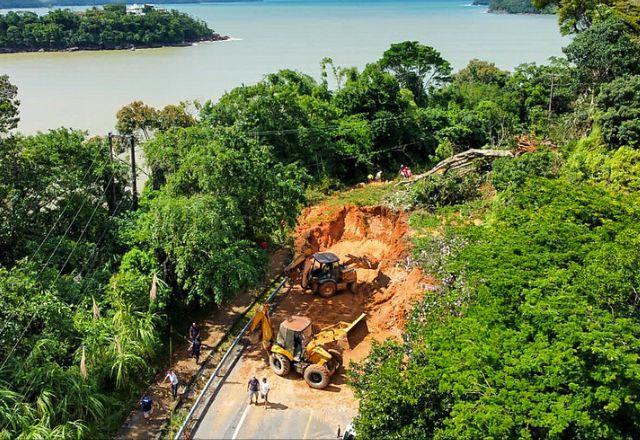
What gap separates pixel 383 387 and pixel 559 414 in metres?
3.44

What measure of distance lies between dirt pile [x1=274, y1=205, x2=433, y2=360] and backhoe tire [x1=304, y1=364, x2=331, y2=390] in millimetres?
1681

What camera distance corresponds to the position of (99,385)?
14555 mm

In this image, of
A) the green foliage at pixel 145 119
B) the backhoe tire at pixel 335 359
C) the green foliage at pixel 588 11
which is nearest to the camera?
the backhoe tire at pixel 335 359

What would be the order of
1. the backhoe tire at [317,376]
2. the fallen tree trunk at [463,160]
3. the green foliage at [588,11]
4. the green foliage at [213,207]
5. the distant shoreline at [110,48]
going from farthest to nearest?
the distant shoreline at [110,48] < the green foliage at [588,11] < the fallen tree trunk at [463,160] < the green foliage at [213,207] < the backhoe tire at [317,376]

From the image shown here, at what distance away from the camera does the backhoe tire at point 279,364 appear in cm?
1579

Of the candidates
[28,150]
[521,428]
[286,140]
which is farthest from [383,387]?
[286,140]

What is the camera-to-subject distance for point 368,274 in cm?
2134

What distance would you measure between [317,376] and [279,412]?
4.85 ft

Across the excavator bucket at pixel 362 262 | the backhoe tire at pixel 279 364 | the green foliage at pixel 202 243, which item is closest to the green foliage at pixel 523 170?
the excavator bucket at pixel 362 262

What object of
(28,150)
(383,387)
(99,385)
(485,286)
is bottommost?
(99,385)

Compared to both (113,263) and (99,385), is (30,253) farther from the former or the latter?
(99,385)

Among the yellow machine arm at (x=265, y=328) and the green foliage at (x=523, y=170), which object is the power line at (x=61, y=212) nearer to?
the yellow machine arm at (x=265, y=328)

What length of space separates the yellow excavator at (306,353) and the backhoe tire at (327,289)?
3.24 metres

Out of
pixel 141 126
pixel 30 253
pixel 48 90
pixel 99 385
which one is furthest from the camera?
pixel 48 90
